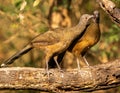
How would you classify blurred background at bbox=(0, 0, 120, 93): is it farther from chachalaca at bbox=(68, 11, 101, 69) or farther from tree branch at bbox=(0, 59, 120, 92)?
tree branch at bbox=(0, 59, 120, 92)

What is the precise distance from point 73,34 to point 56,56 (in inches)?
16.3

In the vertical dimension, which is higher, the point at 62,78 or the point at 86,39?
the point at 86,39

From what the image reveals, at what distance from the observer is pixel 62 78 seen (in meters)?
5.57

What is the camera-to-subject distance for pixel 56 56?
19.7ft

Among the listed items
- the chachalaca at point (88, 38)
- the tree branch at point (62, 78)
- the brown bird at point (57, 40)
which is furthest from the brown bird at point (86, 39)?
the tree branch at point (62, 78)

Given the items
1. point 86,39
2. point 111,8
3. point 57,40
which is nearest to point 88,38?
point 86,39

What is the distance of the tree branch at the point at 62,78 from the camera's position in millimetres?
5465

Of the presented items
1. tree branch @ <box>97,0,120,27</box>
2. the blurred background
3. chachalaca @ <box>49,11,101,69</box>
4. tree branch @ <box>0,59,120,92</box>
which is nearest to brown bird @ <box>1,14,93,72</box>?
chachalaca @ <box>49,11,101,69</box>

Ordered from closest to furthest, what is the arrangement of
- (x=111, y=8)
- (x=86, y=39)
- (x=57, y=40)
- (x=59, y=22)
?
(x=111, y=8) < (x=57, y=40) < (x=86, y=39) < (x=59, y=22)

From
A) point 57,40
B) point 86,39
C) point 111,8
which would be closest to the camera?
point 111,8

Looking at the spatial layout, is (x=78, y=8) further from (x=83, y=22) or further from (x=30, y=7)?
(x=83, y=22)

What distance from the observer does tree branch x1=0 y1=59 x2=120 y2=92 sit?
5465 millimetres

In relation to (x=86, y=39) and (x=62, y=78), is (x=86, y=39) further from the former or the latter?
(x=62, y=78)

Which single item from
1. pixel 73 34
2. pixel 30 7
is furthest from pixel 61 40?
pixel 30 7
